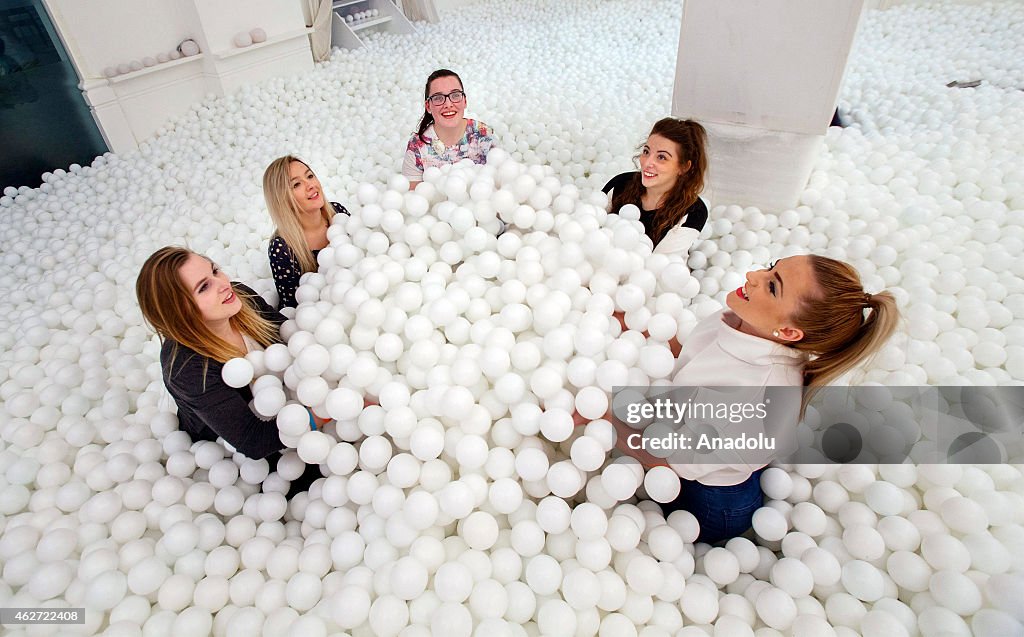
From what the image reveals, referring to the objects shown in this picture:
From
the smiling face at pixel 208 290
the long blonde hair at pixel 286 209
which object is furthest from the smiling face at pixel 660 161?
the smiling face at pixel 208 290

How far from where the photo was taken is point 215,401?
1208 millimetres

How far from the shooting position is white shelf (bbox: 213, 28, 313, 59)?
11.8 feet

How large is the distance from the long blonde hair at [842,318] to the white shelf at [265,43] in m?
3.89

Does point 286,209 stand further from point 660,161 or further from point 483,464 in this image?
point 660,161

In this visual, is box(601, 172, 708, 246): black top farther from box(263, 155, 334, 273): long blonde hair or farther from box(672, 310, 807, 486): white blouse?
box(263, 155, 334, 273): long blonde hair

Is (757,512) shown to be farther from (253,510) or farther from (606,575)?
(253,510)

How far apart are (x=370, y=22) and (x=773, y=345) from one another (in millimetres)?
5136

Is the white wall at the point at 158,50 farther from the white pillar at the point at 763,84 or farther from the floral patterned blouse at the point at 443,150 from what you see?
the white pillar at the point at 763,84

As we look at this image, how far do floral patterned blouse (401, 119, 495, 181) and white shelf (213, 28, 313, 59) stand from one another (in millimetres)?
2092

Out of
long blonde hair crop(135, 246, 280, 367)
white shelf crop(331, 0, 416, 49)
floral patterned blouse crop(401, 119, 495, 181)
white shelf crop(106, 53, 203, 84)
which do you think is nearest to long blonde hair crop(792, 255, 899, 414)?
long blonde hair crop(135, 246, 280, 367)

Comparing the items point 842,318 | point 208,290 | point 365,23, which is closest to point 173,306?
point 208,290

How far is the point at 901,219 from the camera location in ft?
6.97

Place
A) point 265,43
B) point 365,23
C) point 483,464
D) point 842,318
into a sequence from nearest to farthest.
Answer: point 842,318
point 483,464
point 265,43
point 365,23

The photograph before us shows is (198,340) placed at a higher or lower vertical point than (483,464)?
higher
